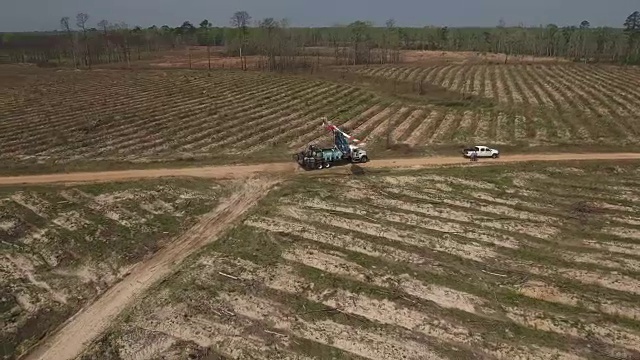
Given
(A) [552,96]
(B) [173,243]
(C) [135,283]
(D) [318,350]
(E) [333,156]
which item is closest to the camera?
(D) [318,350]

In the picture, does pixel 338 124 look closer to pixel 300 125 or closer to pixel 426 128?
pixel 300 125

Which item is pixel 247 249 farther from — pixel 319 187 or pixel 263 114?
pixel 263 114

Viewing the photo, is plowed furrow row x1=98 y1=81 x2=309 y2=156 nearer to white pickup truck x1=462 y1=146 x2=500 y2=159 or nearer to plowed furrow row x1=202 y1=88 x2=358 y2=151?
plowed furrow row x1=202 y1=88 x2=358 y2=151

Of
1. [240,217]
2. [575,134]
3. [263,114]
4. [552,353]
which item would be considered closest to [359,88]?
[263,114]

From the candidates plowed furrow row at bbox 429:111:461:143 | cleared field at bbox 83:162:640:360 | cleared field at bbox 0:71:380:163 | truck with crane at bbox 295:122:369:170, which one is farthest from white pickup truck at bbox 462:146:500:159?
cleared field at bbox 0:71:380:163

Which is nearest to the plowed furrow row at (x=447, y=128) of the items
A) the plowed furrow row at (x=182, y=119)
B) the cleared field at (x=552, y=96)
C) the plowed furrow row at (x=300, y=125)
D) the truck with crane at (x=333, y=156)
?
the cleared field at (x=552, y=96)

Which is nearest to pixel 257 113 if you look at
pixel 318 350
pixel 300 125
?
pixel 300 125

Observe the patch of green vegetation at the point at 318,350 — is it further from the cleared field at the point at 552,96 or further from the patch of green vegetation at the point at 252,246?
the cleared field at the point at 552,96
